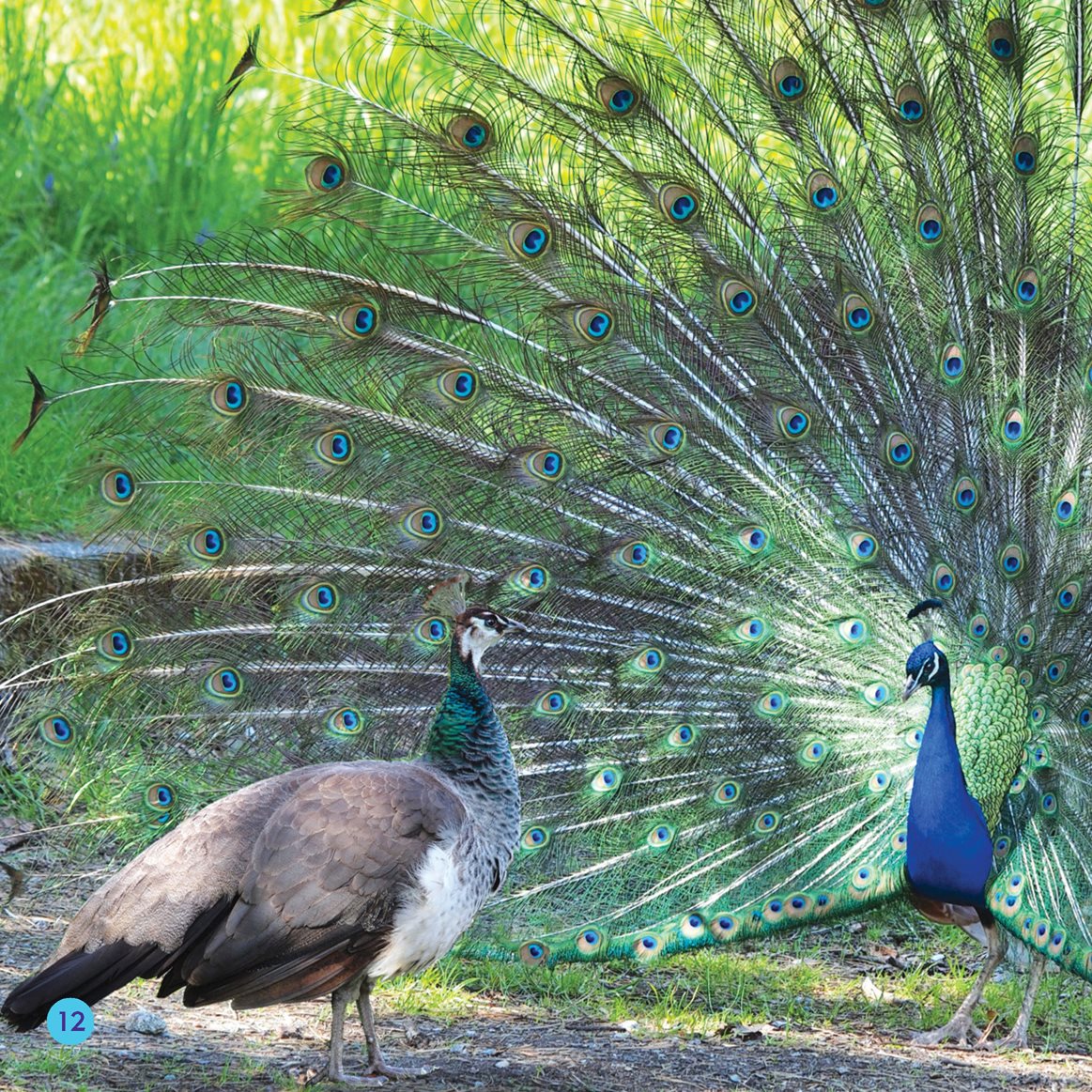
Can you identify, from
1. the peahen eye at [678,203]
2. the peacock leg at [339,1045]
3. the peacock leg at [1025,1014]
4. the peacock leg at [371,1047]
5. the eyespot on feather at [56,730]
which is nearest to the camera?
the peacock leg at [339,1045]

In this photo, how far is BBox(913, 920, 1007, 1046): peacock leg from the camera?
4.05 metres

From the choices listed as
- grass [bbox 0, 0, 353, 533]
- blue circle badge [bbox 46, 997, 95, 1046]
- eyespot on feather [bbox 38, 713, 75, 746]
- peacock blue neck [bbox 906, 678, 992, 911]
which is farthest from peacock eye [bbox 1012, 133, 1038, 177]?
grass [bbox 0, 0, 353, 533]

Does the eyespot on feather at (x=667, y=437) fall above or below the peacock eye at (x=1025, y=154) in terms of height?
below

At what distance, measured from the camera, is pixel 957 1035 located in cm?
404

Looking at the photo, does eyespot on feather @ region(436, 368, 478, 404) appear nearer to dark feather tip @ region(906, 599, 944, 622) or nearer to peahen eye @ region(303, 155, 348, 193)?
peahen eye @ region(303, 155, 348, 193)

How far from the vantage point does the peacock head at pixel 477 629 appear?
362 cm

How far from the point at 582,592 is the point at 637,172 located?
3.54 ft

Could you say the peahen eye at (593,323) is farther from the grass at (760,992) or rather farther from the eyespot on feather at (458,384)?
the grass at (760,992)

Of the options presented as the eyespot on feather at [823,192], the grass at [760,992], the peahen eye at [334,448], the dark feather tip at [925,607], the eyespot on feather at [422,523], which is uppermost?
the eyespot on feather at [823,192]

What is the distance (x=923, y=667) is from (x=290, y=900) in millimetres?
1552

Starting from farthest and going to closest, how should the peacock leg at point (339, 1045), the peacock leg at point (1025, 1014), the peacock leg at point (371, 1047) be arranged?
the peacock leg at point (1025, 1014) → the peacock leg at point (371, 1047) → the peacock leg at point (339, 1045)

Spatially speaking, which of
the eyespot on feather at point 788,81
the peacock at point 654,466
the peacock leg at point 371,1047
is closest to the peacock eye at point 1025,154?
the peacock at point 654,466

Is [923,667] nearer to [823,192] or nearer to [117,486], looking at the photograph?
[823,192]

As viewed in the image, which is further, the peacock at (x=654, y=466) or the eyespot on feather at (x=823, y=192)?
the eyespot on feather at (x=823, y=192)
